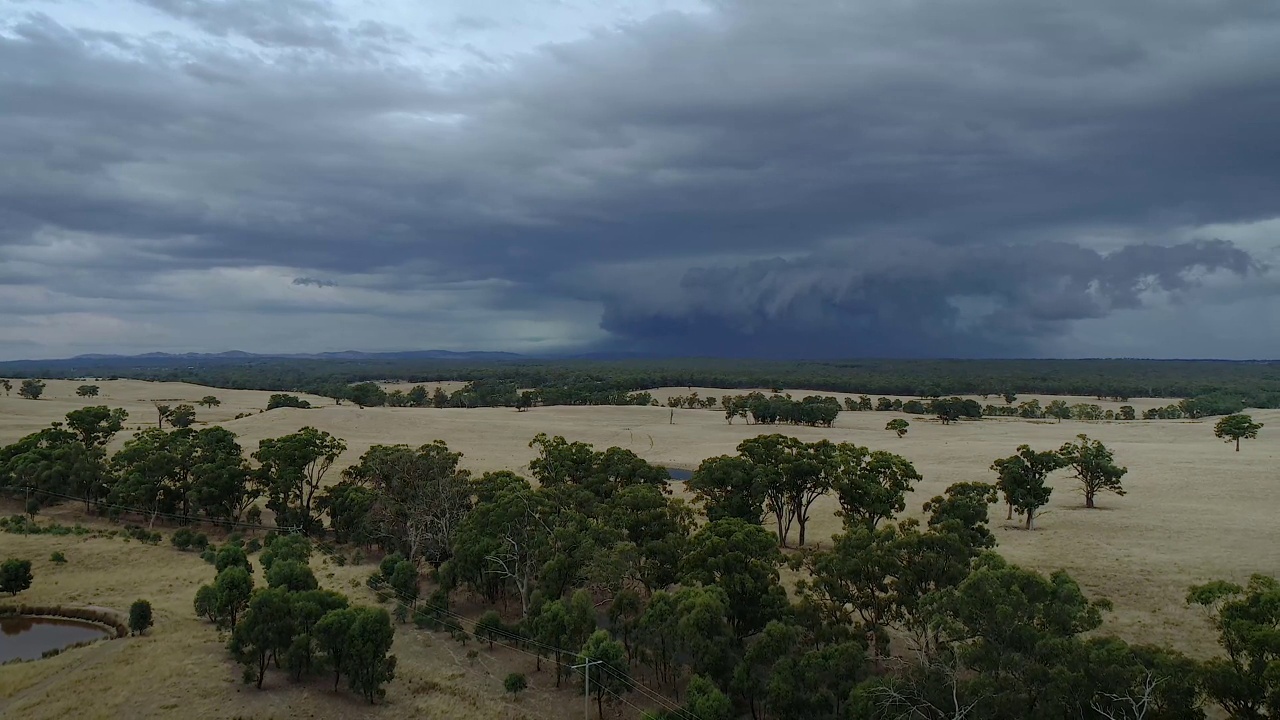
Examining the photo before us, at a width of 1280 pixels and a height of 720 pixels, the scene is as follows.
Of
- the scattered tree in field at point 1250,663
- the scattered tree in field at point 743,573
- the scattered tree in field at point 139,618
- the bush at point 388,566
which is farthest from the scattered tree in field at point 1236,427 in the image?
the scattered tree in field at point 139,618

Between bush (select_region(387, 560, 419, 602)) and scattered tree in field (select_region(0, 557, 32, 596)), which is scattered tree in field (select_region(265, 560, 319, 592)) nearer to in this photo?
bush (select_region(387, 560, 419, 602))

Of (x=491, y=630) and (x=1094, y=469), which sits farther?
(x=1094, y=469)

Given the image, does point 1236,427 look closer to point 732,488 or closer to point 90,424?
point 732,488

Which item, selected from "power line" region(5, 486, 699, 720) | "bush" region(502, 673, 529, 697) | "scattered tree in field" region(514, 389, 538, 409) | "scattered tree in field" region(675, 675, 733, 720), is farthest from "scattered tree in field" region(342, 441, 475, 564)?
"scattered tree in field" region(514, 389, 538, 409)

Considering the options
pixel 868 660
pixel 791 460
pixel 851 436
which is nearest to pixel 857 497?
pixel 791 460

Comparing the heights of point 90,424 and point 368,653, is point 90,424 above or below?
above


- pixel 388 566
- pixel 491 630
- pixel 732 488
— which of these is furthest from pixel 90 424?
pixel 732 488

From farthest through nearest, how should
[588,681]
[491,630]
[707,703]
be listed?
[491,630] < [588,681] < [707,703]

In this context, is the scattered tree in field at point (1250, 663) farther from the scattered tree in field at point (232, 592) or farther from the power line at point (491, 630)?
the scattered tree in field at point (232, 592)
